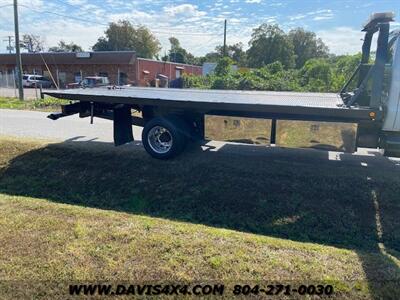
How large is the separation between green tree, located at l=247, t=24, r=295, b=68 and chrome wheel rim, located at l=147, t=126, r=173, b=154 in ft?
172

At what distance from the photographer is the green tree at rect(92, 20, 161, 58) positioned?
69125 mm

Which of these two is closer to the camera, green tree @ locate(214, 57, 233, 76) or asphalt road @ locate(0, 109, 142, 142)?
asphalt road @ locate(0, 109, 142, 142)

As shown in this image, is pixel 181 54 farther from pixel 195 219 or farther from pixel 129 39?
pixel 195 219

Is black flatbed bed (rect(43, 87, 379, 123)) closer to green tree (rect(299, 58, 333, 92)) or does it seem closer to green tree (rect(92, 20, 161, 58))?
green tree (rect(299, 58, 333, 92))

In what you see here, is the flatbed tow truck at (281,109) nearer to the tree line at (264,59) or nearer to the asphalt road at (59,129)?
the asphalt road at (59,129)

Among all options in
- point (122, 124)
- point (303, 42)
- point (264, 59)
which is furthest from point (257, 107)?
point (303, 42)

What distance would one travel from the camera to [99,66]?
4109 centimetres

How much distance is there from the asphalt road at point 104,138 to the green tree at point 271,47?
161 feet

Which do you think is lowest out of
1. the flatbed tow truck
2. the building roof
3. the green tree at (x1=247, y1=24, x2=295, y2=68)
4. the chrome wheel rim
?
the chrome wheel rim

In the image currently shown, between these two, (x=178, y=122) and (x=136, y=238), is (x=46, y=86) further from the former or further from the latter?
(x=136, y=238)

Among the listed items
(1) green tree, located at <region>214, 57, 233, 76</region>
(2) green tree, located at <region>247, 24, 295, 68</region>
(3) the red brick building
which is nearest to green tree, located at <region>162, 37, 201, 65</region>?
(2) green tree, located at <region>247, 24, 295, 68</region>

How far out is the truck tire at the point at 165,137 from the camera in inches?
278

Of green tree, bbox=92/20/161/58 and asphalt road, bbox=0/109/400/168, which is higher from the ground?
green tree, bbox=92/20/161/58

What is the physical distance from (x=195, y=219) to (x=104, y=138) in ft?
16.7
